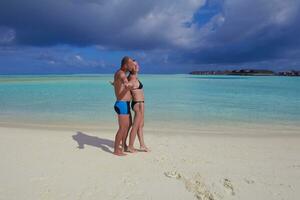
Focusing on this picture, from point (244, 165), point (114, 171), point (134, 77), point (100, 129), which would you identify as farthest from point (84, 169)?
point (100, 129)

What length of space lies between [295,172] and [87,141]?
4.58m

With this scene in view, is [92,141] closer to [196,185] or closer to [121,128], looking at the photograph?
[121,128]

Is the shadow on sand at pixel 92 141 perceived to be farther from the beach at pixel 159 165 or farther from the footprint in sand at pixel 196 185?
the footprint in sand at pixel 196 185

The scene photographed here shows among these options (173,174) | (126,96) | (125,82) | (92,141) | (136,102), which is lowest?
(92,141)

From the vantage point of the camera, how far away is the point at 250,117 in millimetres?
10750

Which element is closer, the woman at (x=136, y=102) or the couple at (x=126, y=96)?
the couple at (x=126, y=96)

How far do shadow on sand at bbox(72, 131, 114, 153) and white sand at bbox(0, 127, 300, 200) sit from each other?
0.07 feet

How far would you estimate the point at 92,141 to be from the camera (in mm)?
6496

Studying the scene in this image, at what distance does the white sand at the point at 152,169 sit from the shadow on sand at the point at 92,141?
0.02 meters

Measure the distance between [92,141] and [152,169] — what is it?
8.56 ft

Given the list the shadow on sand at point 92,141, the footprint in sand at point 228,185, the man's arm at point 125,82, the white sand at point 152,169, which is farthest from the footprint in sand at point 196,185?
the shadow on sand at point 92,141

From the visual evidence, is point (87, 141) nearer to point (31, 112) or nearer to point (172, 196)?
point (172, 196)

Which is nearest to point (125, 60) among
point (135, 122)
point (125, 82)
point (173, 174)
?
point (125, 82)

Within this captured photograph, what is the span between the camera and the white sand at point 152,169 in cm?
352
